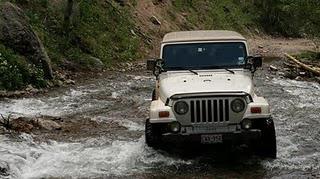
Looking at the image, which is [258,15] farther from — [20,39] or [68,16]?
[20,39]

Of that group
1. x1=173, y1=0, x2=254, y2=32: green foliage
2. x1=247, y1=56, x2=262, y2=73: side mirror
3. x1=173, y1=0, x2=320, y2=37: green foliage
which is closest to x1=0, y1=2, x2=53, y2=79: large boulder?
x1=247, y1=56, x2=262, y2=73: side mirror

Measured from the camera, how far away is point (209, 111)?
8.93 meters

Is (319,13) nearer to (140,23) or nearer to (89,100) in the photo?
(140,23)

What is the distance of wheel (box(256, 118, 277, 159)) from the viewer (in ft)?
29.9

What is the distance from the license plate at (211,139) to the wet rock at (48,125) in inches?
171

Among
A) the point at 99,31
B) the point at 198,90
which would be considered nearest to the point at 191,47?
the point at 198,90

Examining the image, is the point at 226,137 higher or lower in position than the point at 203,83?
lower

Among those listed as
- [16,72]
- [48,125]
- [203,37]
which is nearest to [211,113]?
[203,37]

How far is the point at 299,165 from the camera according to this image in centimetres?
923

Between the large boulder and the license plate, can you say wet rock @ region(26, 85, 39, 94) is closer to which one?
the large boulder

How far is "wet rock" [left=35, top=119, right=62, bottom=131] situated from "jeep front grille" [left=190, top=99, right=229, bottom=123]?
429cm

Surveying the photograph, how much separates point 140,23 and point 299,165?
22.3 m

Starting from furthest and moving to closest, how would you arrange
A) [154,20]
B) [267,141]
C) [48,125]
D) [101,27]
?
1. [154,20]
2. [101,27]
3. [48,125]
4. [267,141]

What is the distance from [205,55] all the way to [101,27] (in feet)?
54.1
